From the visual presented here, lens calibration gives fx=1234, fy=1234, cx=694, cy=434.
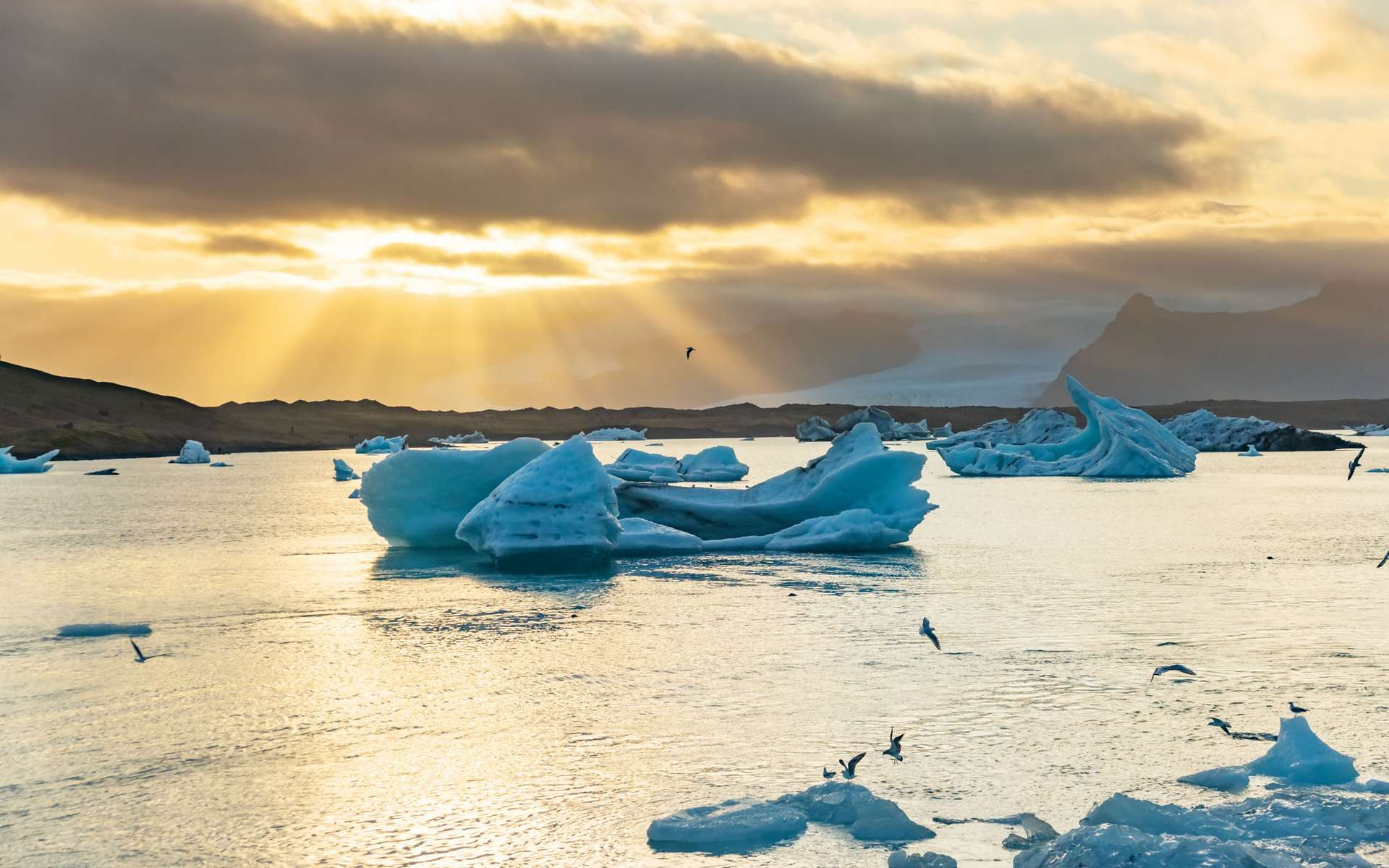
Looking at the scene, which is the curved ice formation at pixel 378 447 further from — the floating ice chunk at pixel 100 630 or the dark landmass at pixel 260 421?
the floating ice chunk at pixel 100 630

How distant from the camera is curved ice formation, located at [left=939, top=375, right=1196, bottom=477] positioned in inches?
1654

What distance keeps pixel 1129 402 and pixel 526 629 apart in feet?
636

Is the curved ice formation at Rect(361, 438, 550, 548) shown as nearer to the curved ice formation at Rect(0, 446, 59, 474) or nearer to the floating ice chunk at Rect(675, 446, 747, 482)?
the floating ice chunk at Rect(675, 446, 747, 482)

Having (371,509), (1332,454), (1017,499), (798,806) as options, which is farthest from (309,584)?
(1332,454)

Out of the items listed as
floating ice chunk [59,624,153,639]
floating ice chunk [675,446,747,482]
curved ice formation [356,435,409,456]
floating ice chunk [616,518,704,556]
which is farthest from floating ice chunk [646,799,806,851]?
curved ice formation [356,435,409,456]

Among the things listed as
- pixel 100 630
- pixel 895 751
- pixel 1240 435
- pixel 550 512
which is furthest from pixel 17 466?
pixel 1240 435

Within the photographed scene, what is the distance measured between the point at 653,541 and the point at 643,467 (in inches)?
755

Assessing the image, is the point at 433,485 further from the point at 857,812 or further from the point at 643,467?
the point at 643,467

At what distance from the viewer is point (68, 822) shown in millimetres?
6156

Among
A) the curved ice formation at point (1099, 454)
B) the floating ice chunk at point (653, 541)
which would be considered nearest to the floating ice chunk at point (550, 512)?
the floating ice chunk at point (653, 541)

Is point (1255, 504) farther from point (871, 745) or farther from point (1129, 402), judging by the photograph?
point (1129, 402)

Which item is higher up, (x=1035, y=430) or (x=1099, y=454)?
(x=1035, y=430)

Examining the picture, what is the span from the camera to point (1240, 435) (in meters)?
66.0

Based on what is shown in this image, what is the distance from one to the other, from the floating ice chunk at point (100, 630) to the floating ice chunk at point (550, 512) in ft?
18.7
